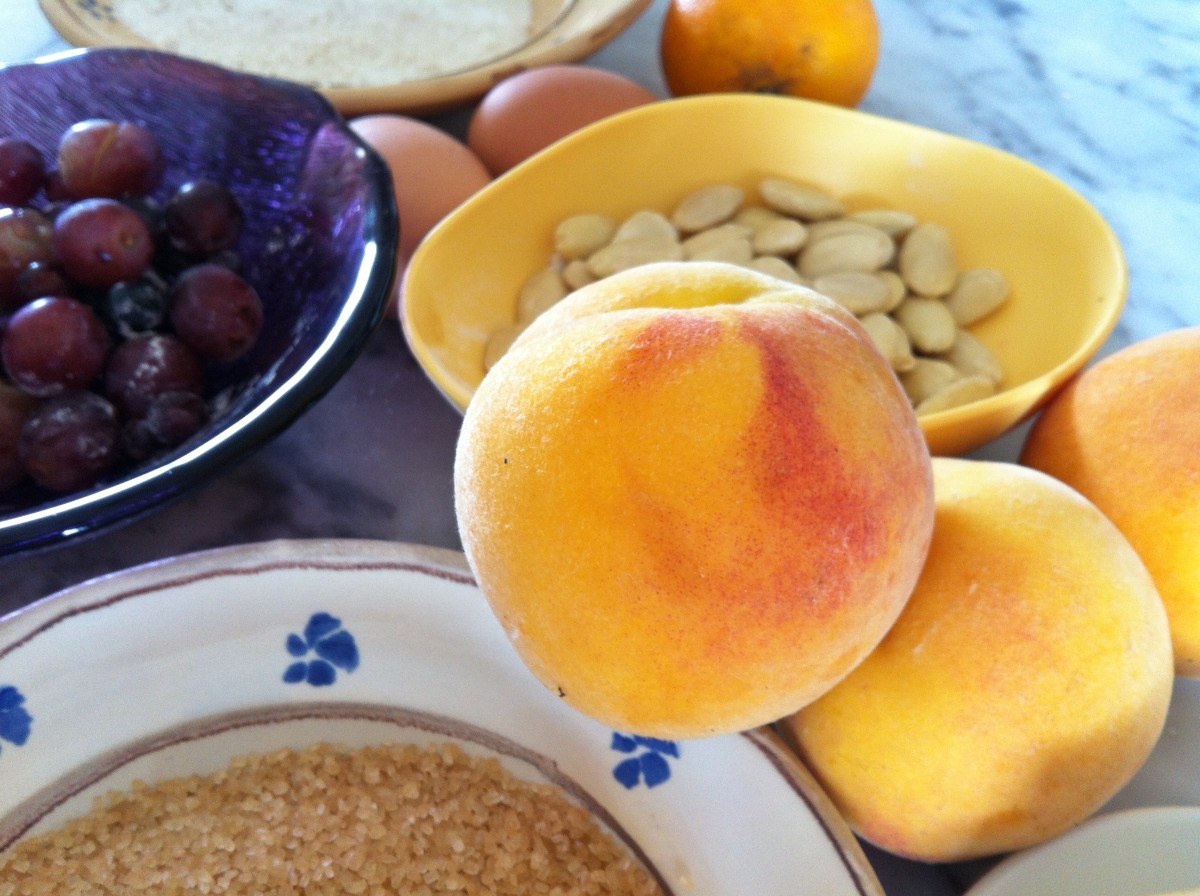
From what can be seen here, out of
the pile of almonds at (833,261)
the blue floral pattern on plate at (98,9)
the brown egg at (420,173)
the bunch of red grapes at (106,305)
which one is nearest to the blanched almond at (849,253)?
the pile of almonds at (833,261)

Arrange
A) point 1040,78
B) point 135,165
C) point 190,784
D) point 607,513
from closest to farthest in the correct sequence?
point 607,513 < point 190,784 < point 135,165 < point 1040,78

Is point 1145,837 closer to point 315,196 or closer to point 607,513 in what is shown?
point 607,513

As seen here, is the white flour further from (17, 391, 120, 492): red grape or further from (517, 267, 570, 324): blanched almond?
(17, 391, 120, 492): red grape

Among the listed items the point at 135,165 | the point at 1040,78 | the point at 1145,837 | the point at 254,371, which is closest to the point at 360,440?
the point at 254,371

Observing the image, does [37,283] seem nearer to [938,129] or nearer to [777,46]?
[777,46]

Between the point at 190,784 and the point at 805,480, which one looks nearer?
the point at 805,480

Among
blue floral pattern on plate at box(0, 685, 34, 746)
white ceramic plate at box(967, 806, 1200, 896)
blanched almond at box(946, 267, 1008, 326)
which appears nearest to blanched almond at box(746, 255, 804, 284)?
blanched almond at box(946, 267, 1008, 326)
